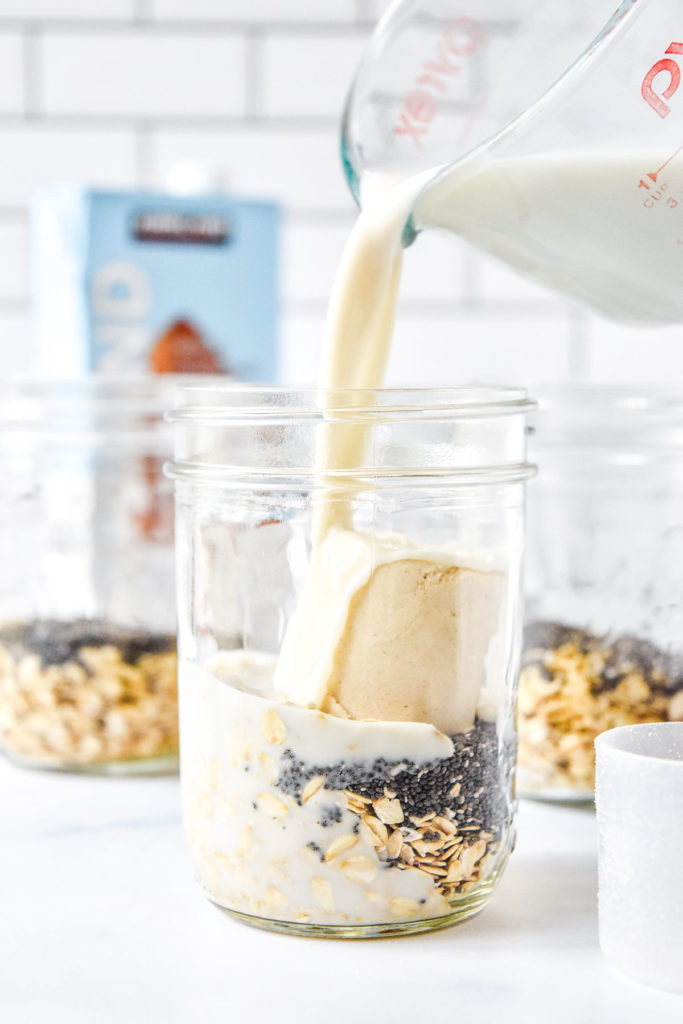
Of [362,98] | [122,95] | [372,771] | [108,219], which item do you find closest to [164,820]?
[372,771]

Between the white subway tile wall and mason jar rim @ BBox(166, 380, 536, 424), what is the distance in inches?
31.8

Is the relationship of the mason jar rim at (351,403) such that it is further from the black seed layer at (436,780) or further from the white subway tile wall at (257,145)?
the white subway tile wall at (257,145)

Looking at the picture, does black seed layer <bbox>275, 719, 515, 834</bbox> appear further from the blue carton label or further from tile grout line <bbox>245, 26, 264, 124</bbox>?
tile grout line <bbox>245, 26, 264, 124</bbox>

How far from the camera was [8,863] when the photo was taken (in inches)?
22.0

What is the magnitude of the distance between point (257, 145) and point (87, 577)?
2.39 ft

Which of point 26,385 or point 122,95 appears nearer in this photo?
point 26,385

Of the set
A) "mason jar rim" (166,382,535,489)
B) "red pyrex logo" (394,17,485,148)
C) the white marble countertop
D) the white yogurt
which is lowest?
the white marble countertop

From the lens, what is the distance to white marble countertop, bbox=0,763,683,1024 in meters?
0.41

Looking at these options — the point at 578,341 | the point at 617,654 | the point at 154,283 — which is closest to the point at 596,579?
the point at 617,654

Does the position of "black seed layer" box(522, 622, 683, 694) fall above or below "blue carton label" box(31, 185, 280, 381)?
below

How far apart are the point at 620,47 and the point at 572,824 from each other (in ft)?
1.23

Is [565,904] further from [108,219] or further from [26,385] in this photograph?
[108,219]

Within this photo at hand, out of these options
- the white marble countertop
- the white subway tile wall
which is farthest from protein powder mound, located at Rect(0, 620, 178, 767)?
the white subway tile wall

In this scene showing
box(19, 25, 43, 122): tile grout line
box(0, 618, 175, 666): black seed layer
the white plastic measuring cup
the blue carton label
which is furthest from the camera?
box(19, 25, 43, 122): tile grout line
